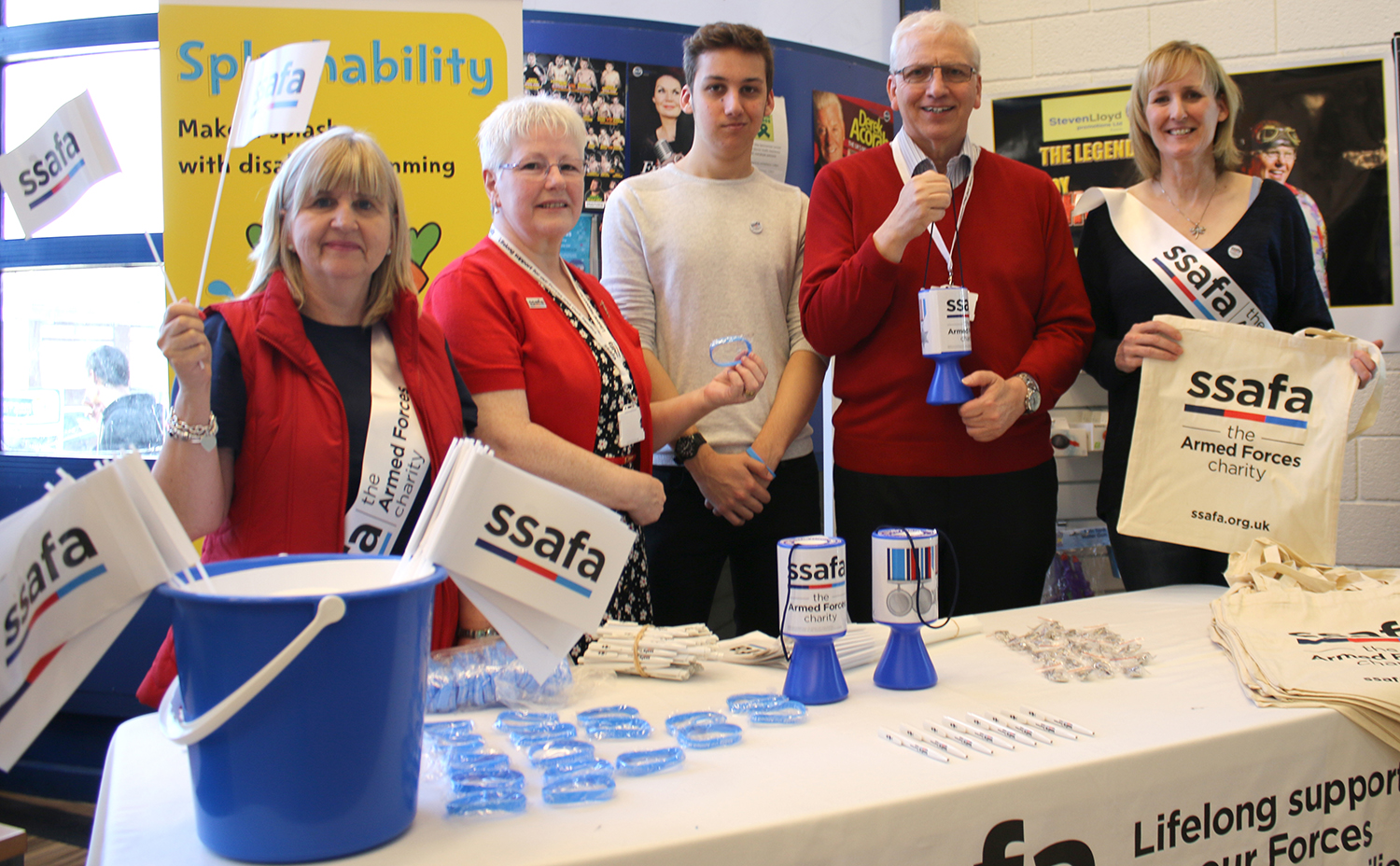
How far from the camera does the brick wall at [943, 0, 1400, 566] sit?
2.75m

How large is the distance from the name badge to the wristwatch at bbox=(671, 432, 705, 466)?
262mm

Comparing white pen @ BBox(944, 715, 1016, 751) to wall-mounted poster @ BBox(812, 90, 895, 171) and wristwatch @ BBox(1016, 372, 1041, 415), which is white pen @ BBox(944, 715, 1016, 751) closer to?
wristwatch @ BBox(1016, 372, 1041, 415)

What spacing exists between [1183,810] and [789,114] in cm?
218

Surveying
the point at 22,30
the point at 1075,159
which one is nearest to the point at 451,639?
the point at 1075,159

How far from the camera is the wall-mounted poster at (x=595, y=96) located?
2607mm

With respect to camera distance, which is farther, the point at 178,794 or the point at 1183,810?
the point at 1183,810

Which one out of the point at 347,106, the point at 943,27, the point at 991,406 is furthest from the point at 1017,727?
the point at 347,106

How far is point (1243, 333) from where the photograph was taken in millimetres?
1728

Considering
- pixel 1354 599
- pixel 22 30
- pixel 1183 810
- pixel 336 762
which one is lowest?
pixel 1183 810

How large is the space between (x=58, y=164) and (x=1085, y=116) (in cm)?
274

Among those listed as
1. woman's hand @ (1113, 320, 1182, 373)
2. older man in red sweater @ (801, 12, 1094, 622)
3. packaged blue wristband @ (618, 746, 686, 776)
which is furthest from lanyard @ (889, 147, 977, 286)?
packaged blue wristband @ (618, 746, 686, 776)

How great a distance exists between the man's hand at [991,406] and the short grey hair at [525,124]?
0.85 m

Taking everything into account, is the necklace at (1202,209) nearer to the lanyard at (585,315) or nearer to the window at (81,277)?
the lanyard at (585,315)

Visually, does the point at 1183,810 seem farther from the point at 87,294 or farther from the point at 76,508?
the point at 87,294
